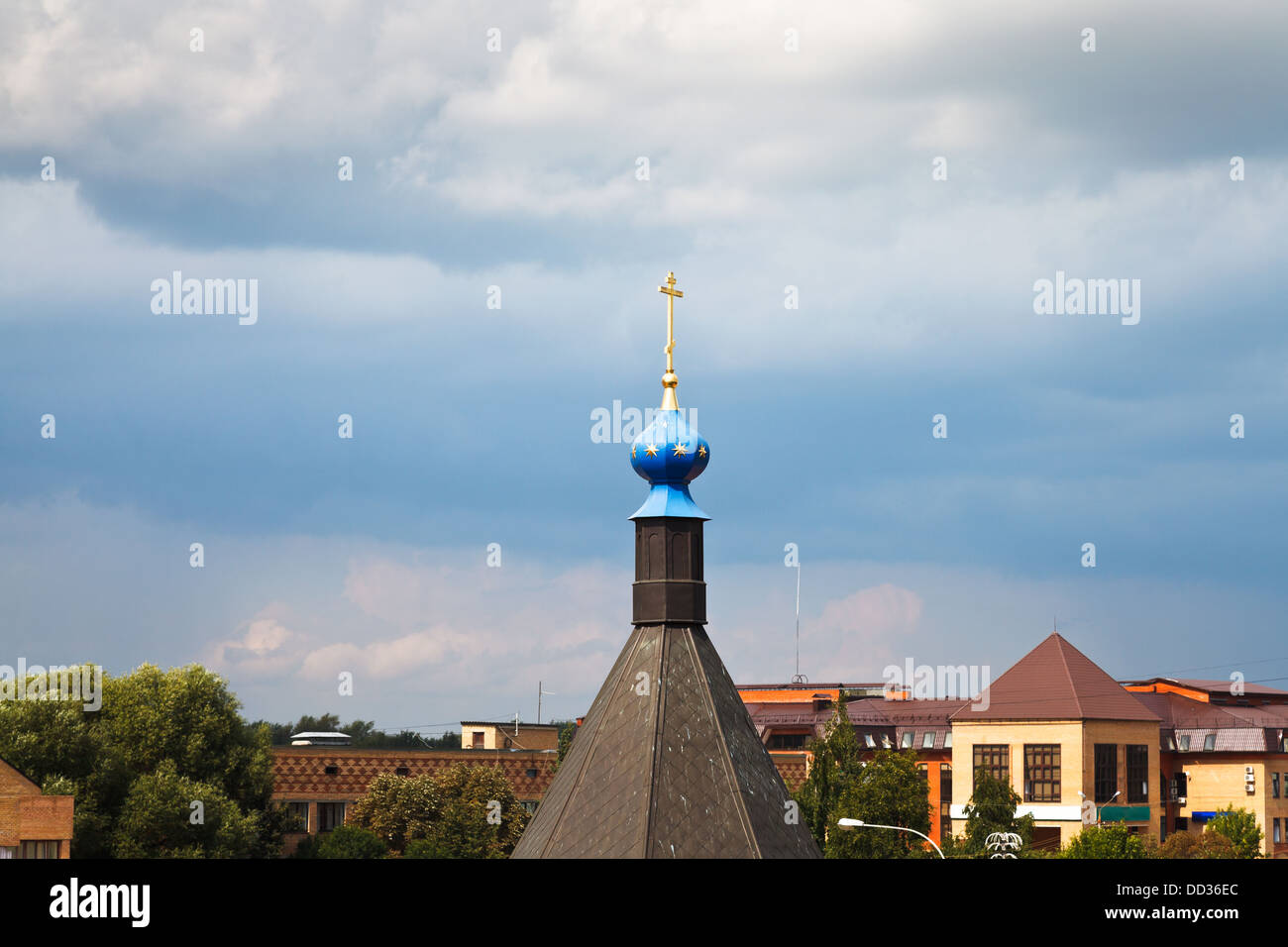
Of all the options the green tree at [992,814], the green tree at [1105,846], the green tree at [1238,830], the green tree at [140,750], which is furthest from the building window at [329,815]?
the green tree at [1238,830]

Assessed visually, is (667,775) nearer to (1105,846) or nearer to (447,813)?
(1105,846)

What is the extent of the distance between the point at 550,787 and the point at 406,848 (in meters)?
54.6

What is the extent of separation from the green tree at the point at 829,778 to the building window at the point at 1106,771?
43.8 metres

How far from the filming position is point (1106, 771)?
102 meters

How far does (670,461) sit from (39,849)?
35375 millimetres

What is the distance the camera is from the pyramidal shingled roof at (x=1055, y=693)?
102688 mm

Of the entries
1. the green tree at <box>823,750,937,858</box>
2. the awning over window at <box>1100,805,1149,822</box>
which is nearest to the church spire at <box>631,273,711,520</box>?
the green tree at <box>823,750,937,858</box>

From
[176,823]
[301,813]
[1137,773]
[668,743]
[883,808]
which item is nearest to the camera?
[668,743]

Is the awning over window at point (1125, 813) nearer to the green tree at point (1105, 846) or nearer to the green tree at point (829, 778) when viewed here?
the green tree at point (1105, 846)

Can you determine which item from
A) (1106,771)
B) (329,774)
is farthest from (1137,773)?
(329,774)
